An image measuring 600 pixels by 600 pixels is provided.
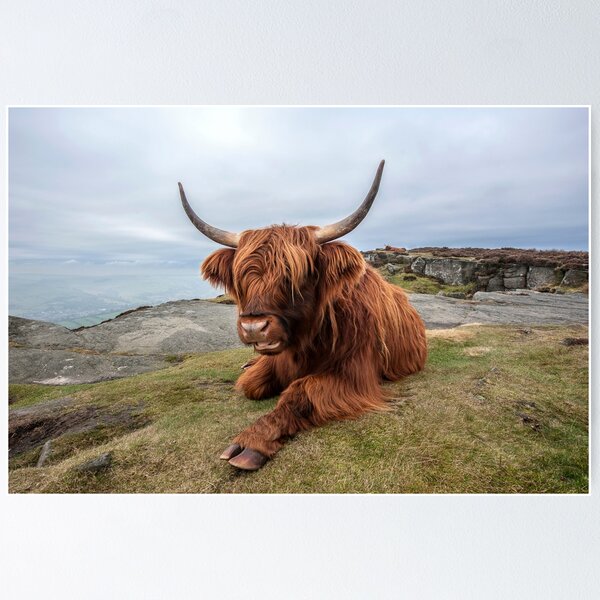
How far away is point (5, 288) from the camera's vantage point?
249 cm

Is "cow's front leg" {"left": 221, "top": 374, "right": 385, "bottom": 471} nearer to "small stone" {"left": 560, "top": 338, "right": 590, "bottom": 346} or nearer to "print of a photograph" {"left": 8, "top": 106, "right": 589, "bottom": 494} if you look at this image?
"print of a photograph" {"left": 8, "top": 106, "right": 589, "bottom": 494}

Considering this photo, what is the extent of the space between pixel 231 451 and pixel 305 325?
0.69 meters

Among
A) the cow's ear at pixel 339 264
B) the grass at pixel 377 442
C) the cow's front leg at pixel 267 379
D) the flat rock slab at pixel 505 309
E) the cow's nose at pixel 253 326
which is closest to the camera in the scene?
the cow's nose at pixel 253 326

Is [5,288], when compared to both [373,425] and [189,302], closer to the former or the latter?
[189,302]

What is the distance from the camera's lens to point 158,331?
3.07 meters

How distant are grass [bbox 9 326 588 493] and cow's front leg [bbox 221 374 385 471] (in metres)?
0.06

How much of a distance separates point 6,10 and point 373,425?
120 inches

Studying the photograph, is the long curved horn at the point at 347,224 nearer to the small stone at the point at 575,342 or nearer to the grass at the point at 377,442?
the grass at the point at 377,442

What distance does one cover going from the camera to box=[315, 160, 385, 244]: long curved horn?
2.04 meters

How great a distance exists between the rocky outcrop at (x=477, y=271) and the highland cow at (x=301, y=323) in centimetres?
A: 38

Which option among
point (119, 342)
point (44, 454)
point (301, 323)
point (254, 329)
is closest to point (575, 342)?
point (301, 323)

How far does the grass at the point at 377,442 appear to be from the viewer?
2031 millimetres

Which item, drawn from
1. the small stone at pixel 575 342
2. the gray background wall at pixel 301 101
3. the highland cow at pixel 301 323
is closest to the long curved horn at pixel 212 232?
the highland cow at pixel 301 323
